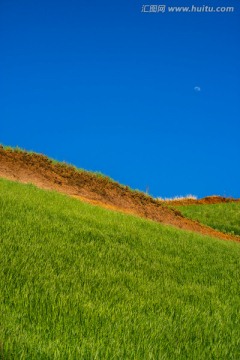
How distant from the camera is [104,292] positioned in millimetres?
4988

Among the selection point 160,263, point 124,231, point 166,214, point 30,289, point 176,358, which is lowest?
point 176,358

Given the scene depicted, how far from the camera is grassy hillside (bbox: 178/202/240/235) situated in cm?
2441

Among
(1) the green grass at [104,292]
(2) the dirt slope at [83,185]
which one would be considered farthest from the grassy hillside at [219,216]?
(1) the green grass at [104,292]

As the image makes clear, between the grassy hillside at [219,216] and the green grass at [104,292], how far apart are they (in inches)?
601

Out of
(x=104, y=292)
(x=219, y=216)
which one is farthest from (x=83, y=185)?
(x=104, y=292)

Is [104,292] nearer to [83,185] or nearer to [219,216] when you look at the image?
[83,185]

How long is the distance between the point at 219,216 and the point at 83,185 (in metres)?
12.2

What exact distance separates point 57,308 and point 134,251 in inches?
154

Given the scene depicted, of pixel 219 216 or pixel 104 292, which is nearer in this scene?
pixel 104 292

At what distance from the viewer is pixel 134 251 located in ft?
25.7

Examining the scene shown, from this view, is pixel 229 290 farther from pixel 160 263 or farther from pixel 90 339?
pixel 90 339

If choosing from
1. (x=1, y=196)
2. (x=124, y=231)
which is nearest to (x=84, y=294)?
(x=124, y=231)

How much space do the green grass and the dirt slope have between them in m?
7.83

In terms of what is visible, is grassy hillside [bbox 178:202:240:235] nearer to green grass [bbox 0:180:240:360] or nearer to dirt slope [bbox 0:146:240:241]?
dirt slope [bbox 0:146:240:241]
